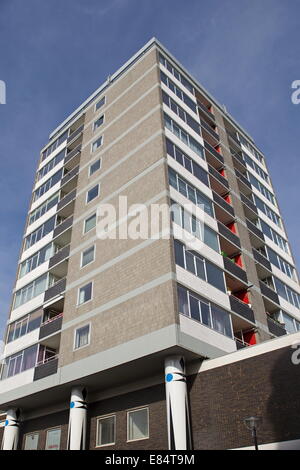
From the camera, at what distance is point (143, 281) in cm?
2312

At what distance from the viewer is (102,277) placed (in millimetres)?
26078

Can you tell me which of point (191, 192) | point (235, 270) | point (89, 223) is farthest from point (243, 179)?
point (89, 223)

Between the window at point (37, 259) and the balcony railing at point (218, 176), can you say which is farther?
the window at point (37, 259)

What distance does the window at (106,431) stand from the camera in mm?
22789

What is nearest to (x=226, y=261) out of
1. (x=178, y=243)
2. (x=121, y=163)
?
(x=178, y=243)

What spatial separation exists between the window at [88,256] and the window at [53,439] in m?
10.3

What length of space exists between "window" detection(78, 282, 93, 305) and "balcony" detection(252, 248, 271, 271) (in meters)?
13.5

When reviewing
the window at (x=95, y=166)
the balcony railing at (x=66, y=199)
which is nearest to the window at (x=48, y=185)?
the balcony railing at (x=66, y=199)

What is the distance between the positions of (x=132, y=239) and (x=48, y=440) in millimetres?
13559

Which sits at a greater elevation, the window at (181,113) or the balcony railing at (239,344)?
the window at (181,113)

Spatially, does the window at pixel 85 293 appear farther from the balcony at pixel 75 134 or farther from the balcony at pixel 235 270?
the balcony at pixel 75 134

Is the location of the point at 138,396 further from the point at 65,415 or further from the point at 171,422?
the point at 65,415

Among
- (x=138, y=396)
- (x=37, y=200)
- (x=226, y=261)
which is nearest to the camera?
(x=138, y=396)

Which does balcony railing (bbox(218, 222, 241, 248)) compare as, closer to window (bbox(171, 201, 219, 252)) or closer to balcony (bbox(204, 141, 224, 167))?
window (bbox(171, 201, 219, 252))
